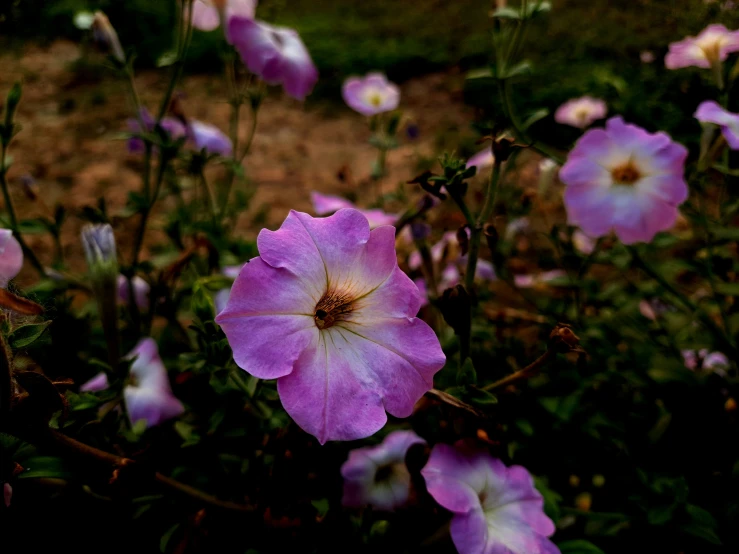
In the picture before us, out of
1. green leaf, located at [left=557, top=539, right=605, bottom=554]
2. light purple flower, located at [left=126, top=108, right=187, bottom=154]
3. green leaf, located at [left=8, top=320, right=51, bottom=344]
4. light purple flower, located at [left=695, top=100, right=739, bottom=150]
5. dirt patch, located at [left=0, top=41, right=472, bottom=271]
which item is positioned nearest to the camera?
green leaf, located at [left=8, top=320, right=51, bottom=344]

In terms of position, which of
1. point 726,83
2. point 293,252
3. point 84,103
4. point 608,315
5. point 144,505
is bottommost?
point 84,103

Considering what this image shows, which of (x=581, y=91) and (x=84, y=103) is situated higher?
(x=581, y=91)

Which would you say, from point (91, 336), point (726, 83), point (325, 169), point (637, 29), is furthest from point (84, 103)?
point (726, 83)

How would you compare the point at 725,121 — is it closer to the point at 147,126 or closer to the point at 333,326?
the point at 333,326

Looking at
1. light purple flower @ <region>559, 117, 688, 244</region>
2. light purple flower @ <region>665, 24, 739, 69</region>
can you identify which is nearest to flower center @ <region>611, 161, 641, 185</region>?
light purple flower @ <region>559, 117, 688, 244</region>

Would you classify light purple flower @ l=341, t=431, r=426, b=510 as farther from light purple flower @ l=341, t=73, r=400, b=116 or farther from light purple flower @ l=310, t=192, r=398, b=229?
light purple flower @ l=341, t=73, r=400, b=116

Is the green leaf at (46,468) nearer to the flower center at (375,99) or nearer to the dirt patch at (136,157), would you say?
the flower center at (375,99)

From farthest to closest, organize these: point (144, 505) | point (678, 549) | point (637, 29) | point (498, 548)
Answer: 1. point (637, 29)
2. point (678, 549)
3. point (144, 505)
4. point (498, 548)

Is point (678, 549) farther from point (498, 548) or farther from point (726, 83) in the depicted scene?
point (726, 83)
